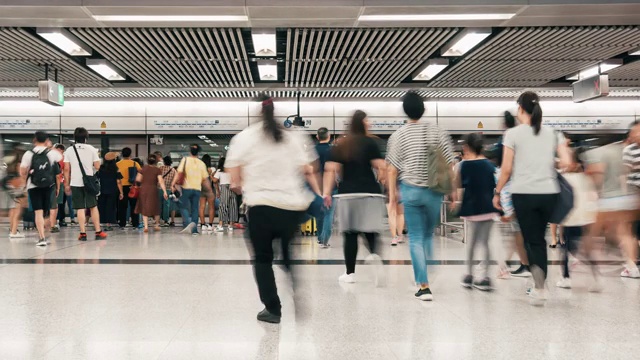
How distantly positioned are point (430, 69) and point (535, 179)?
22.8 feet

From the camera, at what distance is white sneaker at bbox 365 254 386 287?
4.68 m

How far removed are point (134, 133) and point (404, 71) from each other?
701 centimetres

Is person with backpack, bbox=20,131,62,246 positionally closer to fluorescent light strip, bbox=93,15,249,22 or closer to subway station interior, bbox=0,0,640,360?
subway station interior, bbox=0,0,640,360

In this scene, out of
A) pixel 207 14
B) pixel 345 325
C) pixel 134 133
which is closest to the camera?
pixel 345 325

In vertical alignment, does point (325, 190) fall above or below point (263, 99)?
below

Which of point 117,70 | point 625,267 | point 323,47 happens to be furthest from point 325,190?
point 117,70

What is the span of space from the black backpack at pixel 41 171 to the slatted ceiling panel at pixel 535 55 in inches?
283

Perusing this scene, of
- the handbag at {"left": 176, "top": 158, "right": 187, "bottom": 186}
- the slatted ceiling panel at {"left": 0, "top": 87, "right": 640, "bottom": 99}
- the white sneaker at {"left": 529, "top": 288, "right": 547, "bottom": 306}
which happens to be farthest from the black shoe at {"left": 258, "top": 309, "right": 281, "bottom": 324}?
the slatted ceiling panel at {"left": 0, "top": 87, "right": 640, "bottom": 99}

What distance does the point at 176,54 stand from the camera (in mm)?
9344

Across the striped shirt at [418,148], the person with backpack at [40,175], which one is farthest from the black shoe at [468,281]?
the person with backpack at [40,175]

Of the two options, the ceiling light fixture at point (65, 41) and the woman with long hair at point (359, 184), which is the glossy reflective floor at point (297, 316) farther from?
the ceiling light fixture at point (65, 41)

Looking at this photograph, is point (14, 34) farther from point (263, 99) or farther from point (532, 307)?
point (532, 307)

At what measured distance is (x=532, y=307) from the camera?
3.97 m

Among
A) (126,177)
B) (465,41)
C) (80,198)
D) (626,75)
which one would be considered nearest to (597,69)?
(626,75)
